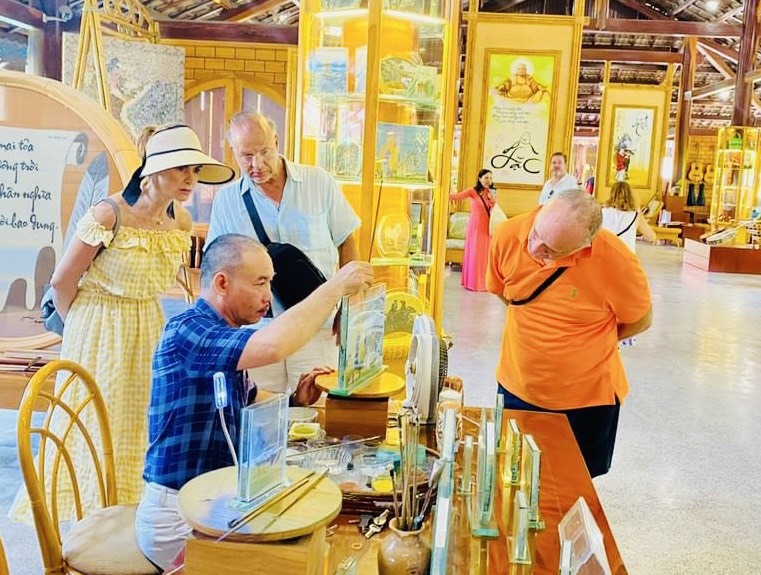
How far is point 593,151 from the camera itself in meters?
28.6

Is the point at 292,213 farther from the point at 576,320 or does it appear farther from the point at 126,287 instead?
the point at 576,320

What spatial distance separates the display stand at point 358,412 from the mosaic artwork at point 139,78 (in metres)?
4.89

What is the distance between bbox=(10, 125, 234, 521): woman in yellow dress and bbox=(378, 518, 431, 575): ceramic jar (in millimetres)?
1577

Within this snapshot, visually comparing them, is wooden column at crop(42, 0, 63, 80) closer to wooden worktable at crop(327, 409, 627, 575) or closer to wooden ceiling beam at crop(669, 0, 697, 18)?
wooden worktable at crop(327, 409, 627, 575)

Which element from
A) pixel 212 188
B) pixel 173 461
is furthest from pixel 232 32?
pixel 173 461

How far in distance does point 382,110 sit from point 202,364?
269 centimetres

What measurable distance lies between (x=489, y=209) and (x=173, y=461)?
305 inches

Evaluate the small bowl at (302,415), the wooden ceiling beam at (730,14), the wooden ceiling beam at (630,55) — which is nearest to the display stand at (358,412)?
the small bowl at (302,415)

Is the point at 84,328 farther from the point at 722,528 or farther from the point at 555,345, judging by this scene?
the point at 722,528

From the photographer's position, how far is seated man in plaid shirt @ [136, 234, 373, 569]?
1.59 meters

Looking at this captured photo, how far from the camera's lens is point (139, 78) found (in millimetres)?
6379

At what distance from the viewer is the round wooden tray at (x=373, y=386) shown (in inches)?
73.9

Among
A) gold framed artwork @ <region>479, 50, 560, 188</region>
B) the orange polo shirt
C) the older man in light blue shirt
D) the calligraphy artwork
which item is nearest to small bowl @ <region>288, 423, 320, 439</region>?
the older man in light blue shirt

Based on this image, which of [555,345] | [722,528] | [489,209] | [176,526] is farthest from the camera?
[489,209]
